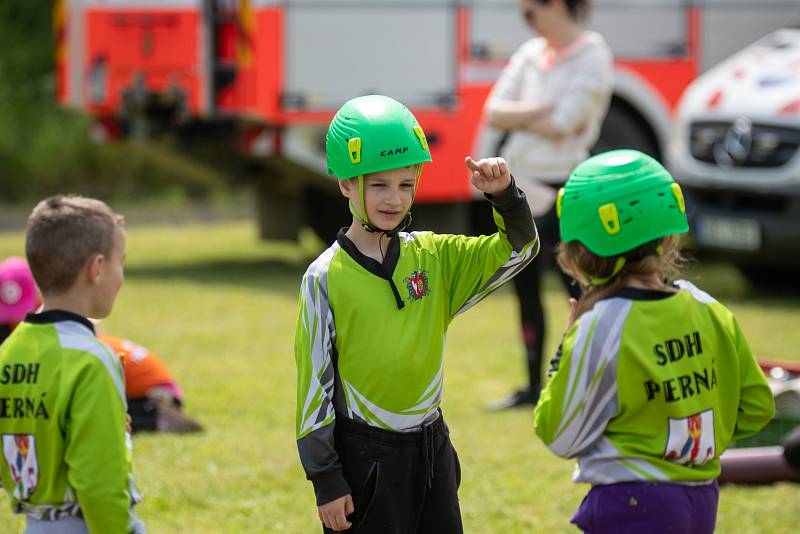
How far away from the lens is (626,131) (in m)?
10.6

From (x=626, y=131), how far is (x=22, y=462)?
8108mm

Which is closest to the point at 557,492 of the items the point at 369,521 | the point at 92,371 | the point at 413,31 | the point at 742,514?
the point at 742,514

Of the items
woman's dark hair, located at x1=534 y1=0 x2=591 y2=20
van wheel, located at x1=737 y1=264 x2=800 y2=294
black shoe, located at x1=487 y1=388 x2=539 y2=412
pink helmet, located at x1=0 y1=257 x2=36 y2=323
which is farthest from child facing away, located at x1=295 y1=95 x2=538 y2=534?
van wheel, located at x1=737 y1=264 x2=800 y2=294

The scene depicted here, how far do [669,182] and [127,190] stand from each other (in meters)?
15.2

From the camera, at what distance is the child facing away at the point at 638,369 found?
3.07 meters

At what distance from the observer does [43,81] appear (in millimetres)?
18297

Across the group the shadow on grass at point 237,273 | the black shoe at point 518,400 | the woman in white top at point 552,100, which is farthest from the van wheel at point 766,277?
the woman in white top at point 552,100

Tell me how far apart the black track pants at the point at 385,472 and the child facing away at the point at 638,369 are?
1.15ft

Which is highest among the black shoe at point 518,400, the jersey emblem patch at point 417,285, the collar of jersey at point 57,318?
the jersey emblem patch at point 417,285

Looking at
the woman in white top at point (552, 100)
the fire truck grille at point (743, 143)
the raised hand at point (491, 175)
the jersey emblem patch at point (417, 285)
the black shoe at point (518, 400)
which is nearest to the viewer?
the raised hand at point (491, 175)

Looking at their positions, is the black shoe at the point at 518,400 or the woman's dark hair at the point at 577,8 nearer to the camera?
the woman's dark hair at the point at 577,8

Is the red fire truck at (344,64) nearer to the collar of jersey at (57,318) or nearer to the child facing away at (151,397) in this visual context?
the child facing away at (151,397)

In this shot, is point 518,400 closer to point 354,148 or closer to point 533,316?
point 533,316

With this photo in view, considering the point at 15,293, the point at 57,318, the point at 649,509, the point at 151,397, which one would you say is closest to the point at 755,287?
the point at 151,397
